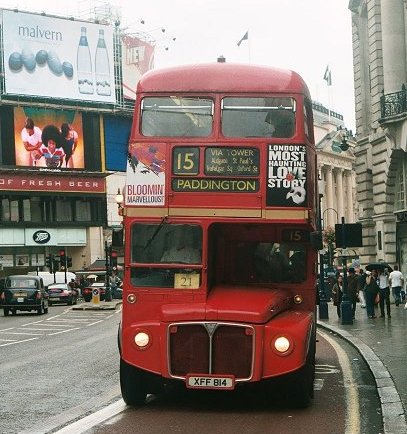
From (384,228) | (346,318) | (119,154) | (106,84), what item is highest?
(106,84)

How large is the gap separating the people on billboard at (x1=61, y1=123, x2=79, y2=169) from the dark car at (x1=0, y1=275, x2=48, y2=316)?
5305 centimetres

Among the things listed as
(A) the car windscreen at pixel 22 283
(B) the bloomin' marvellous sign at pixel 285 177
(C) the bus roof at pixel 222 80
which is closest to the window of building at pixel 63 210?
(A) the car windscreen at pixel 22 283

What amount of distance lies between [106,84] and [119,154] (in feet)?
29.7

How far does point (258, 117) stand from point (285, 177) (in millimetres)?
870

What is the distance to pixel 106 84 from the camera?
9775 cm

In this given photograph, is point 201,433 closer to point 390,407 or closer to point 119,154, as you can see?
point 390,407

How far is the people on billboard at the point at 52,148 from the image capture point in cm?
9388

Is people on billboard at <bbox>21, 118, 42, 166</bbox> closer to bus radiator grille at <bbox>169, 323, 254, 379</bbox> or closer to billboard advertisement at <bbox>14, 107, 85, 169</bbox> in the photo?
billboard advertisement at <bbox>14, 107, 85, 169</bbox>

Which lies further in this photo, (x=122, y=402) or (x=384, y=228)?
(x=384, y=228)

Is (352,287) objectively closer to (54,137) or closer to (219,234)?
(219,234)

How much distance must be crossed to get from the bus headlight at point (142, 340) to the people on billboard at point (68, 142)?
85.9 metres

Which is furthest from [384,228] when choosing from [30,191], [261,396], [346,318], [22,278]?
[30,191]

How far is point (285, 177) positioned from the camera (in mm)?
11695

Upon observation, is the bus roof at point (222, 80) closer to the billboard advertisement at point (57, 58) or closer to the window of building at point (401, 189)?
the window of building at point (401, 189)
